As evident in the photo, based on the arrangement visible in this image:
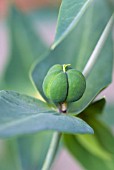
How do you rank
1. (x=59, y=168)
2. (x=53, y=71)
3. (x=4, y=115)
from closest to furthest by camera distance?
(x=4, y=115) → (x=53, y=71) → (x=59, y=168)

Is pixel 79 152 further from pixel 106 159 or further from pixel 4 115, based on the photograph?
pixel 4 115

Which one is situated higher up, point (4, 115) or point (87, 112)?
point (4, 115)

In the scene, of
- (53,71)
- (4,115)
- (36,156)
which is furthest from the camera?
(36,156)

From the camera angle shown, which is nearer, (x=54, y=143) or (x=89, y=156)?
(x=54, y=143)

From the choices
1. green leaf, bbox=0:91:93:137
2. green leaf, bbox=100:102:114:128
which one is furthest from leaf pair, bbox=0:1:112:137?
green leaf, bbox=100:102:114:128

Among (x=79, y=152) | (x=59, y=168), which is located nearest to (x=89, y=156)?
(x=79, y=152)

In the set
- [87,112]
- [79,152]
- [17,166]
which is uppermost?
[87,112]

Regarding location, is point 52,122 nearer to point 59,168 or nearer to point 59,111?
point 59,111
